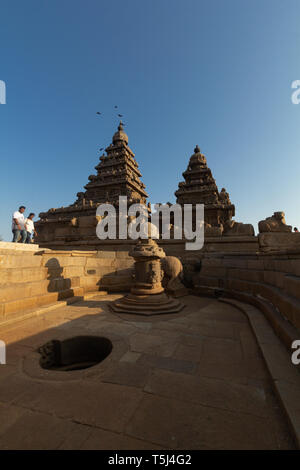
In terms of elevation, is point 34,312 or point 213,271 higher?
point 213,271

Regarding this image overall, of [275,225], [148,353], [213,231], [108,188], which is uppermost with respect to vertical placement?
[108,188]

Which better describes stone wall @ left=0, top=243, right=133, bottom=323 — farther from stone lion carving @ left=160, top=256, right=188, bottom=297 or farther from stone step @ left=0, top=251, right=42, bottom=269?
stone lion carving @ left=160, top=256, right=188, bottom=297

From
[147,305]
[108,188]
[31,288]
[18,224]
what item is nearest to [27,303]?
[31,288]

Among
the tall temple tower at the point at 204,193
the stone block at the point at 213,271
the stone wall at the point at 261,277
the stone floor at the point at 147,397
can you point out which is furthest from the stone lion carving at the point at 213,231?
the tall temple tower at the point at 204,193

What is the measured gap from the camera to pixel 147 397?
1.87 meters

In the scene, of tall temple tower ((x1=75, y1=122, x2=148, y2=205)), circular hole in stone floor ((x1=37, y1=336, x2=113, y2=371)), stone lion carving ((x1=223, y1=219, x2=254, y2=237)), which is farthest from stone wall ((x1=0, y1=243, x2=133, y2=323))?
tall temple tower ((x1=75, y1=122, x2=148, y2=205))

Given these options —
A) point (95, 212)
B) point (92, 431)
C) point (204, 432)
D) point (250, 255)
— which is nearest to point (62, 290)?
point (92, 431)

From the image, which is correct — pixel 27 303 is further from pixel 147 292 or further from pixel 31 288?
pixel 147 292

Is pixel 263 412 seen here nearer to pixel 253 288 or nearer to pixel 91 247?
pixel 253 288

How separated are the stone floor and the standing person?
5.65 meters

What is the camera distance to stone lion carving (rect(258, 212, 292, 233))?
9.06 m

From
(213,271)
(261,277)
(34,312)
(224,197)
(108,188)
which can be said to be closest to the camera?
(34,312)

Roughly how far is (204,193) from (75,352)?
2817 centimetres

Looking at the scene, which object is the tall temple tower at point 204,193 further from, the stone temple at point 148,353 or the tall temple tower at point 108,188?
the stone temple at point 148,353
